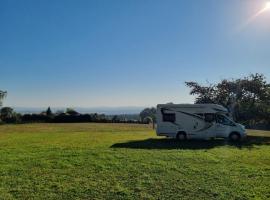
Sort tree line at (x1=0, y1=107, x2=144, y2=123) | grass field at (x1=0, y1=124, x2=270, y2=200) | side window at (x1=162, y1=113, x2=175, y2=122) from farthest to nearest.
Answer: tree line at (x1=0, y1=107, x2=144, y2=123)
side window at (x1=162, y1=113, x2=175, y2=122)
grass field at (x1=0, y1=124, x2=270, y2=200)

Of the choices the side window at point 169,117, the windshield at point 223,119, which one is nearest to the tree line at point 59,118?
the side window at point 169,117

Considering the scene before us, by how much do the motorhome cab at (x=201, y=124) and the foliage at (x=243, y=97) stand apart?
1015 cm

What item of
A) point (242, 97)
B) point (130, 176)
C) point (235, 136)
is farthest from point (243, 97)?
point (130, 176)

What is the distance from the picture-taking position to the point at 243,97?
34406 mm

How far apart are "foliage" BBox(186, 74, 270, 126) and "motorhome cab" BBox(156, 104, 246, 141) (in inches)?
400

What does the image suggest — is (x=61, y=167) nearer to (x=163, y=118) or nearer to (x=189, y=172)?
(x=189, y=172)

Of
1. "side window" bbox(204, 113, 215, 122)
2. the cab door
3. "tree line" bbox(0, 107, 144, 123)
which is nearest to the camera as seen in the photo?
the cab door

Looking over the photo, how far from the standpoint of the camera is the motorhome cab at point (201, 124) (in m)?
23.8

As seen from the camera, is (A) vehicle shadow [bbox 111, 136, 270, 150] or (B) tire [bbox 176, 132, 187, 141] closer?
(A) vehicle shadow [bbox 111, 136, 270, 150]

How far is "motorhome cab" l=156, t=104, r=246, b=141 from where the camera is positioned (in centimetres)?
2381

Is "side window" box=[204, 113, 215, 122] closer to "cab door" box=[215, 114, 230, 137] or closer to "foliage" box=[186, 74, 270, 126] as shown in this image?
"cab door" box=[215, 114, 230, 137]

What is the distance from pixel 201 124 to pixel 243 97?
11991mm

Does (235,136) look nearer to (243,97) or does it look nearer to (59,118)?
(243,97)

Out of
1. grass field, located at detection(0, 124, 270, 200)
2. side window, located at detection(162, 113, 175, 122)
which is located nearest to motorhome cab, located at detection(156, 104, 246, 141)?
side window, located at detection(162, 113, 175, 122)
